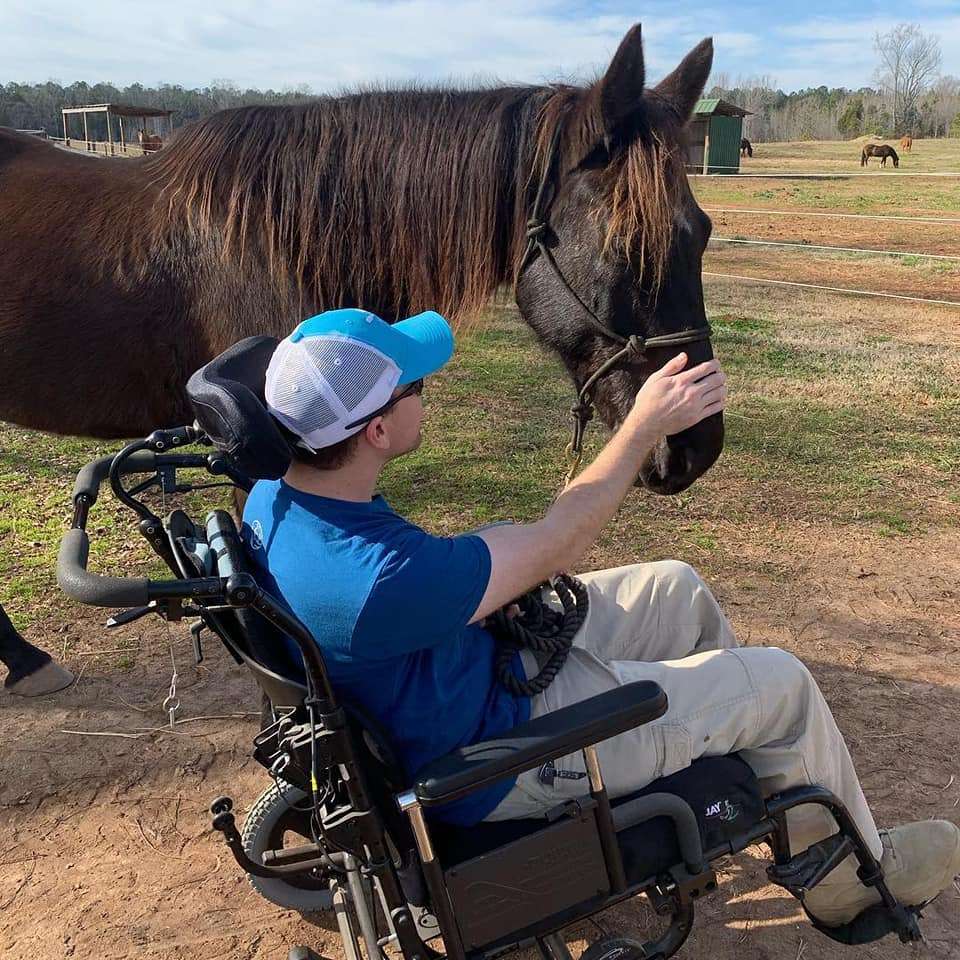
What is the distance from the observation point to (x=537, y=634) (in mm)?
1815

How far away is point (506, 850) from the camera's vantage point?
1.52 m

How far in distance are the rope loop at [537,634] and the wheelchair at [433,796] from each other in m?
0.24

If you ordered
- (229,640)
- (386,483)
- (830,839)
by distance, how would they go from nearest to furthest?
(229,640)
(830,839)
(386,483)

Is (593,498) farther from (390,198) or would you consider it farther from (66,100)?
(66,100)

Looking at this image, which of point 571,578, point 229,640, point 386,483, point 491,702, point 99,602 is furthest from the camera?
point 386,483

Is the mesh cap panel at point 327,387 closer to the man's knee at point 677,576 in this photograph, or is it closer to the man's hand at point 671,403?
the man's hand at point 671,403

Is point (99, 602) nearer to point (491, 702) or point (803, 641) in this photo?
point (491, 702)

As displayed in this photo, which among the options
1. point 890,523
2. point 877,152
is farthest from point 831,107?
A: point 890,523

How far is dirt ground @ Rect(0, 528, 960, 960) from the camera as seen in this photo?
7.07 feet

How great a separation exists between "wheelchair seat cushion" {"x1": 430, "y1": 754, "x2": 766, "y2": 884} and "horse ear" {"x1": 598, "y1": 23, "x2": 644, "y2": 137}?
170cm

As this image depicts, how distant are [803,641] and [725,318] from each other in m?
5.84

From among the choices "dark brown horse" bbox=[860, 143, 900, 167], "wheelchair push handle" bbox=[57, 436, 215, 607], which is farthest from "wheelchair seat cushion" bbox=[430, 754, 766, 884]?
"dark brown horse" bbox=[860, 143, 900, 167]

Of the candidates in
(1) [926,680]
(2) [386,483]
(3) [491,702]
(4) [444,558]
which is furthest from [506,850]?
(2) [386,483]

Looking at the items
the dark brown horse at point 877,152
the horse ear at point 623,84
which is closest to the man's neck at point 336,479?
the horse ear at point 623,84
